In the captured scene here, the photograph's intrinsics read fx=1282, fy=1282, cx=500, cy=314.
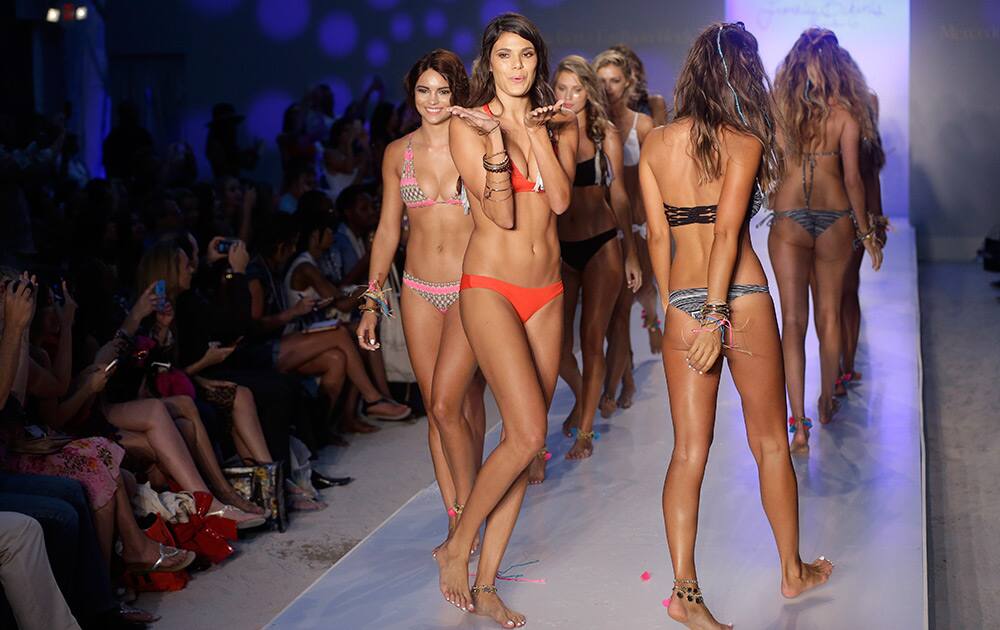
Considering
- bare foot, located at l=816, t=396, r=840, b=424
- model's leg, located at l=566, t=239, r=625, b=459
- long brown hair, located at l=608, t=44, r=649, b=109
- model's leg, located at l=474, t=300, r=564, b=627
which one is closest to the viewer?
A: model's leg, located at l=474, t=300, r=564, b=627

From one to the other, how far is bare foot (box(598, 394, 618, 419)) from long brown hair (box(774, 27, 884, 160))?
1.19 metres

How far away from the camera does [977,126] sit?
10.2 m

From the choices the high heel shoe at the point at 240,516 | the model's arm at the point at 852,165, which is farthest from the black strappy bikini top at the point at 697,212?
the high heel shoe at the point at 240,516

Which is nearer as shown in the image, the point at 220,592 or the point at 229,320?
the point at 220,592

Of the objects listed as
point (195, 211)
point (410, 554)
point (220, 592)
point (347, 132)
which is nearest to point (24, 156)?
point (195, 211)

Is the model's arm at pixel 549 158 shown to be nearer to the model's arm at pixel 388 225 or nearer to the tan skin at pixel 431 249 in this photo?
the tan skin at pixel 431 249

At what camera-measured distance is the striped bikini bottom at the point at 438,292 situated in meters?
3.26

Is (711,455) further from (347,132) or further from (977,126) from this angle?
(977,126)

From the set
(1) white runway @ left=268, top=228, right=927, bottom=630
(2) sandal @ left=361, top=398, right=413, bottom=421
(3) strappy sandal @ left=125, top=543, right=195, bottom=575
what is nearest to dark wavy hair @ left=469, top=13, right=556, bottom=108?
(1) white runway @ left=268, top=228, right=927, bottom=630

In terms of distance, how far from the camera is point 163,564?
142 inches

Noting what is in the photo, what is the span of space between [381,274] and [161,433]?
1.01m

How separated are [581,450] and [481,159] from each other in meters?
1.73

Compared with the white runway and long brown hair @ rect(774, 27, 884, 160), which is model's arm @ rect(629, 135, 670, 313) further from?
long brown hair @ rect(774, 27, 884, 160)

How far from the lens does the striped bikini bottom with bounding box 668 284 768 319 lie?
2.77m
